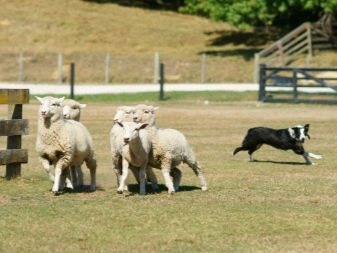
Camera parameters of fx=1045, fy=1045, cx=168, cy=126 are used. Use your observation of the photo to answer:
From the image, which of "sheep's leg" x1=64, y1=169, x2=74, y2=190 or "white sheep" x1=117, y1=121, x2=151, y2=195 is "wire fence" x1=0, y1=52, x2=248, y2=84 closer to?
"sheep's leg" x1=64, y1=169, x2=74, y2=190

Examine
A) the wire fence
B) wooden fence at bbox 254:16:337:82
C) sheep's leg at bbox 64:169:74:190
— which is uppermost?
wooden fence at bbox 254:16:337:82

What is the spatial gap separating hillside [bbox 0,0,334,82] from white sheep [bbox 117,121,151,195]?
41.0 meters

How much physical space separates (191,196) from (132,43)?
51.4 m

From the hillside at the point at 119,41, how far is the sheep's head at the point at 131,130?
1624 inches

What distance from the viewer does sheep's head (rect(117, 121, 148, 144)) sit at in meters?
13.5

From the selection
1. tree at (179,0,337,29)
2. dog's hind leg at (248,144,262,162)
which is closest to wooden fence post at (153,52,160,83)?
tree at (179,0,337,29)

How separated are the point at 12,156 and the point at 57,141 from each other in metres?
1.70

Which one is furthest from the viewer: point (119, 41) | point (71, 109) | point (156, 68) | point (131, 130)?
point (119, 41)

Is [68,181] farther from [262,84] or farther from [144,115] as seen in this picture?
[262,84]

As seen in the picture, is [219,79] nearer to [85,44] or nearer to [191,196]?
[85,44]

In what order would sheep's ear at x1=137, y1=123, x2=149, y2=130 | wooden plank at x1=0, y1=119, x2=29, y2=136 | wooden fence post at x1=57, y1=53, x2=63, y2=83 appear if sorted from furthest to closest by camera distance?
1. wooden fence post at x1=57, y1=53, x2=63, y2=83
2. wooden plank at x1=0, y1=119, x2=29, y2=136
3. sheep's ear at x1=137, y1=123, x2=149, y2=130

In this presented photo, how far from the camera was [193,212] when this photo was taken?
41.5ft

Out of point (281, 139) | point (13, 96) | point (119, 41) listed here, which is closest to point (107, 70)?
point (119, 41)

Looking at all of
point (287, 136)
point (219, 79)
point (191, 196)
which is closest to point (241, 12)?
point (219, 79)
